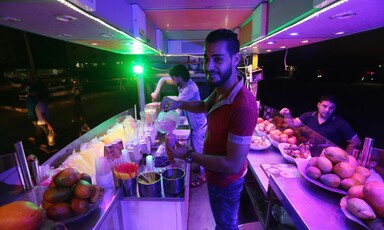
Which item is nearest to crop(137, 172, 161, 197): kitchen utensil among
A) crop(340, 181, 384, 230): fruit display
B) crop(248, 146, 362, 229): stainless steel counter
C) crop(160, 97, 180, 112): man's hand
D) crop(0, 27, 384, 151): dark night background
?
crop(160, 97, 180, 112): man's hand

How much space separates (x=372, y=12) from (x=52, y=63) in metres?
10.3

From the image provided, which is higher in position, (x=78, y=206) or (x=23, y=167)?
(x=23, y=167)

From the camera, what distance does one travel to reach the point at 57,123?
8227mm

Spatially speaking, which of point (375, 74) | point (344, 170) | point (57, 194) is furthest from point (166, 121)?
point (375, 74)

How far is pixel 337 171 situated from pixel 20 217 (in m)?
1.58

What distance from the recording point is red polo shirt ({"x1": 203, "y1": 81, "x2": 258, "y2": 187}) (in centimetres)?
112

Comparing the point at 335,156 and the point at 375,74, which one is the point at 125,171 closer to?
the point at 335,156

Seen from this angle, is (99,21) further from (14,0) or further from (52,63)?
(52,63)

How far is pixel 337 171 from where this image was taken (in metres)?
1.13

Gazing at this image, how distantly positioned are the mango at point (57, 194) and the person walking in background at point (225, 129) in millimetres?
653

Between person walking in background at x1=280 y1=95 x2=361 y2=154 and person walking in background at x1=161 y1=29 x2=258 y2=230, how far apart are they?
151 cm

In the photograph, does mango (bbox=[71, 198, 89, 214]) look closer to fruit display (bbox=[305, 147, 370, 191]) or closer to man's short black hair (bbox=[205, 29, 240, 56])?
man's short black hair (bbox=[205, 29, 240, 56])

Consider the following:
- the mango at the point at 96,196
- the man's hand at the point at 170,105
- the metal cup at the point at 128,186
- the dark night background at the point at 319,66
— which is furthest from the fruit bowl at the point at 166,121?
the dark night background at the point at 319,66

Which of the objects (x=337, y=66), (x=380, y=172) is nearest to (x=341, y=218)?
(x=380, y=172)
